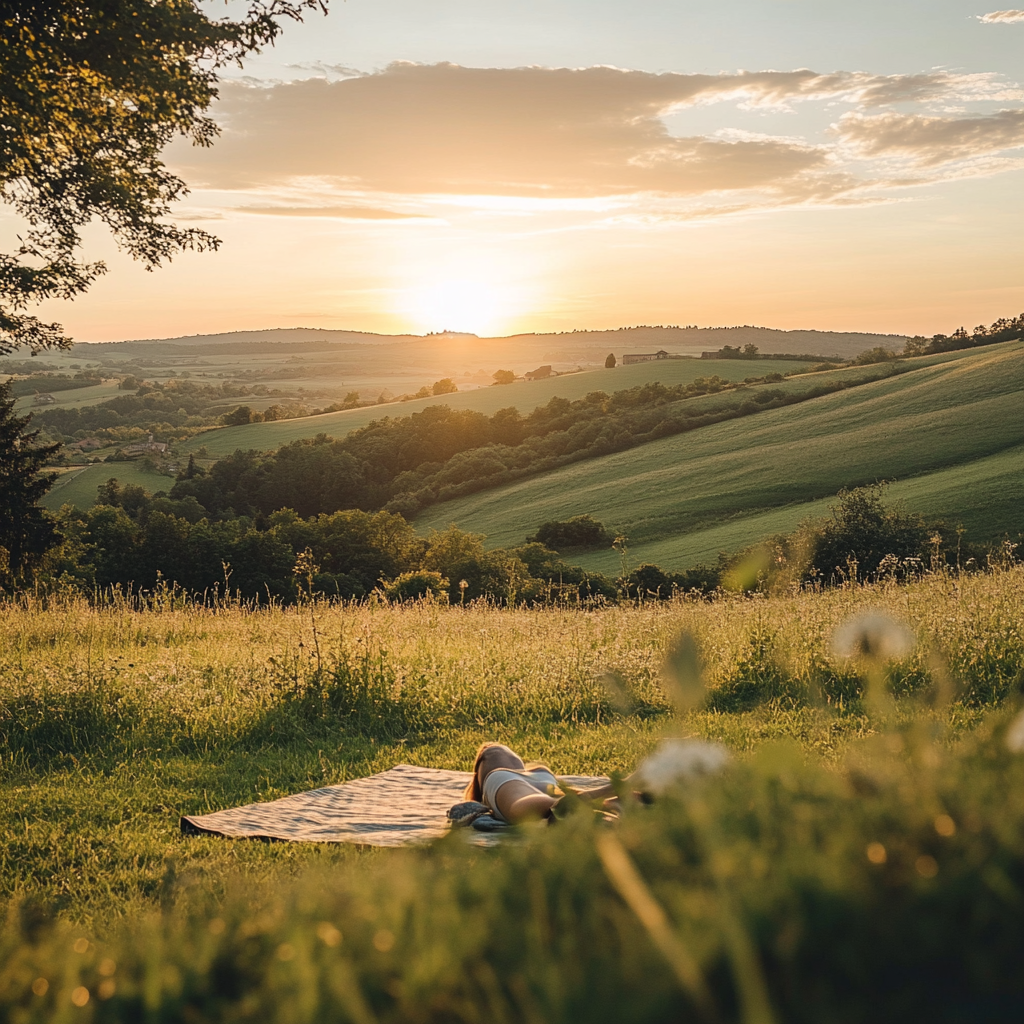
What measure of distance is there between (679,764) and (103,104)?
1029cm

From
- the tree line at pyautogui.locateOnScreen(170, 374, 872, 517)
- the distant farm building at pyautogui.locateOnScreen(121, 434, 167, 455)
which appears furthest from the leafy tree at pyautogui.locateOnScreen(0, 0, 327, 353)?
the distant farm building at pyautogui.locateOnScreen(121, 434, 167, 455)

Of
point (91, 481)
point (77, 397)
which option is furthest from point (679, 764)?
point (77, 397)

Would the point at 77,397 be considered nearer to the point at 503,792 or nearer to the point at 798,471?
the point at 798,471

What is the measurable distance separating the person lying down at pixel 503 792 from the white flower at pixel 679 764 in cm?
347

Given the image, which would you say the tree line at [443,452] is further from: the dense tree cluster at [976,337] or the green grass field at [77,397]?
the green grass field at [77,397]

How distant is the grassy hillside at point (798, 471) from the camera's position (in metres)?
46.1

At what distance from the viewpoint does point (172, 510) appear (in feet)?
207

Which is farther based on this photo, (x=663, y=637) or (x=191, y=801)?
(x=663, y=637)

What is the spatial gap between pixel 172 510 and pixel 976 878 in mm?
66234

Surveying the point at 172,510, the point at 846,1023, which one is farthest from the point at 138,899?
the point at 172,510

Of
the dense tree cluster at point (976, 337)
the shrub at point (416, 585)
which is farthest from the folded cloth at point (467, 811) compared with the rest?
the dense tree cluster at point (976, 337)

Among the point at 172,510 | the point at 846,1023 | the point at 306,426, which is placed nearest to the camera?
the point at 846,1023

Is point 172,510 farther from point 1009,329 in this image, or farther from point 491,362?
point 491,362

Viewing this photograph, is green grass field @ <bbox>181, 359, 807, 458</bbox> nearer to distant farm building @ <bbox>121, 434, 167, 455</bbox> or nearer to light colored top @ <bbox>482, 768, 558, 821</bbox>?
distant farm building @ <bbox>121, 434, 167, 455</bbox>
